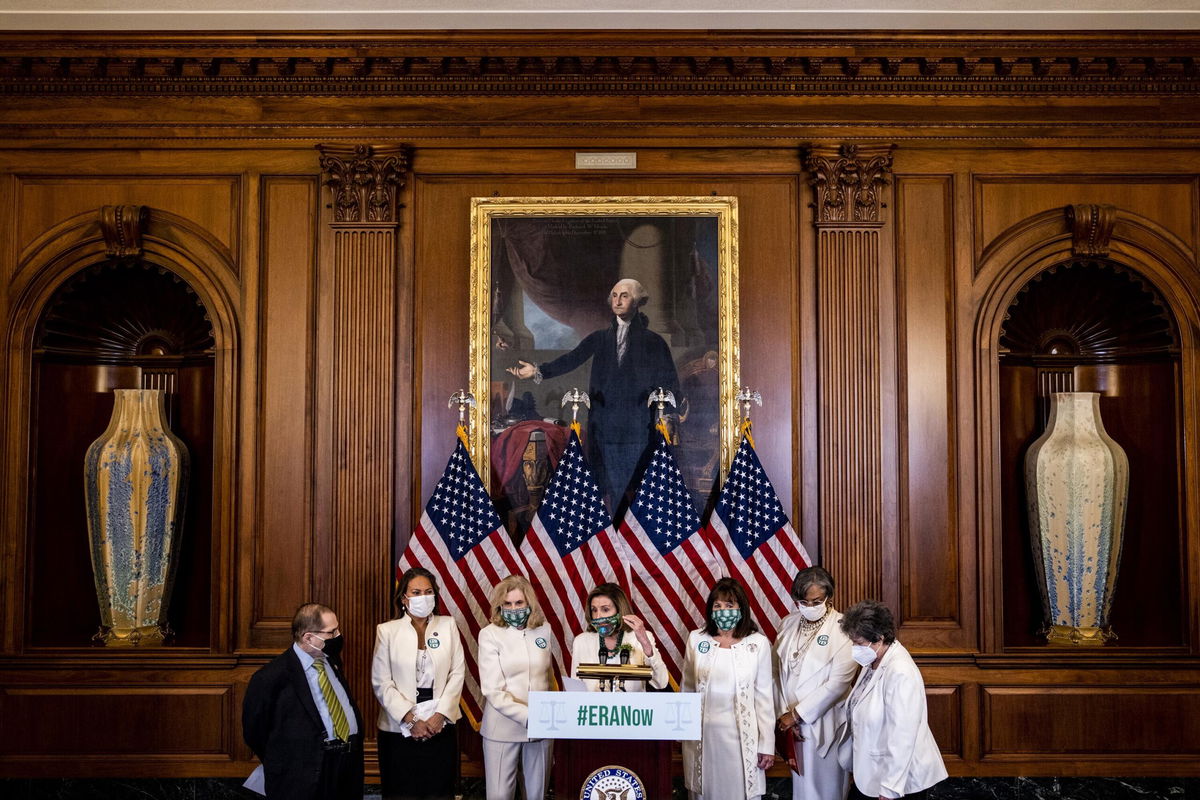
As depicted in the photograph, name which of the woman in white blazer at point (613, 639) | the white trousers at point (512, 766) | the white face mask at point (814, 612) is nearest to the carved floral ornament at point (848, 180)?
the white face mask at point (814, 612)

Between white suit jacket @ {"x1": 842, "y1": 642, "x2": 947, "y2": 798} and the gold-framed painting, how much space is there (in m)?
2.71

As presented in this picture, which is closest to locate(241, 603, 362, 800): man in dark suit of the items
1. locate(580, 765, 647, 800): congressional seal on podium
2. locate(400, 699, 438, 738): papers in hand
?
locate(400, 699, 438, 738): papers in hand

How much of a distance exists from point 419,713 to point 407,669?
0.98 feet

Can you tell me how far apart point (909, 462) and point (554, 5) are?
4.49m

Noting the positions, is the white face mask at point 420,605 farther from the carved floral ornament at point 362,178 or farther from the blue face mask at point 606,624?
the carved floral ornament at point 362,178

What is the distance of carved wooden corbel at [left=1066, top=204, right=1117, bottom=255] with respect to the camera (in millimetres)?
8273

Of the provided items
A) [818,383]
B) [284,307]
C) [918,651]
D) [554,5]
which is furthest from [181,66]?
Answer: [918,651]

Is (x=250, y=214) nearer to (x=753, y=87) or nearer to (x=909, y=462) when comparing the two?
(x=753, y=87)

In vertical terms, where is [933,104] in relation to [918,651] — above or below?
above

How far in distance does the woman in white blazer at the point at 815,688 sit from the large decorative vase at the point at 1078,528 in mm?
2426

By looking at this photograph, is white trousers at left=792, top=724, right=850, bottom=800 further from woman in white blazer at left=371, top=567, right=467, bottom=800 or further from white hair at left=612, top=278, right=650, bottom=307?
white hair at left=612, top=278, right=650, bottom=307

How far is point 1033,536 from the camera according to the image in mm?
8414

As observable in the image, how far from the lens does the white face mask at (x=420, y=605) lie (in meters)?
7.02

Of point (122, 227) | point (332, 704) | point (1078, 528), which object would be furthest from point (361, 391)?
point (1078, 528)
